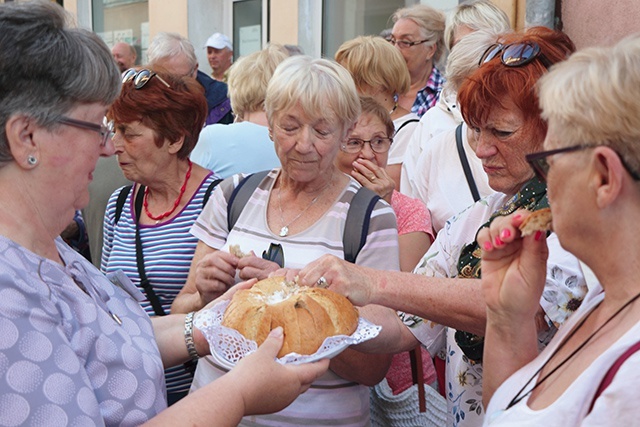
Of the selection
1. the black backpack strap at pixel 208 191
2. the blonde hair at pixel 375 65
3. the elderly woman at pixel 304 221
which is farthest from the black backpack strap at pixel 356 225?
the blonde hair at pixel 375 65

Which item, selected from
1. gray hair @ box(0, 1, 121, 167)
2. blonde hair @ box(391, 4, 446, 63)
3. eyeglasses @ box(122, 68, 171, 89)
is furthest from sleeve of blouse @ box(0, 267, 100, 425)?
blonde hair @ box(391, 4, 446, 63)

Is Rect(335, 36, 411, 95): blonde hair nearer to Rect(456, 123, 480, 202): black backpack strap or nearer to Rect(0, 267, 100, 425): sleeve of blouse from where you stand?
Rect(456, 123, 480, 202): black backpack strap

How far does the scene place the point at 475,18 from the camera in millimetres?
4816

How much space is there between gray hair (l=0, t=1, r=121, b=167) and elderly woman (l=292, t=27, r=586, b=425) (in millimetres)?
913

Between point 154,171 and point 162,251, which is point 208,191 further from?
point 162,251

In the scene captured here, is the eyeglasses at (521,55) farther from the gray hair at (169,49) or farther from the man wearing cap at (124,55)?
the man wearing cap at (124,55)

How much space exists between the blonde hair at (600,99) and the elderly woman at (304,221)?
47.9 inches

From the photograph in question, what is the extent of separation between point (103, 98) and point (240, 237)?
1.07 m

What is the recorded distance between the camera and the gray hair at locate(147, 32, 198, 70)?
6645mm

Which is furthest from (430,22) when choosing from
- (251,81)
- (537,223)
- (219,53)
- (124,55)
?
(124,55)

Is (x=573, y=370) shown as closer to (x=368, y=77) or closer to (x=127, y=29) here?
(x=368, y=77)

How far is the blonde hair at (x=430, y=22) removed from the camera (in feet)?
18.1

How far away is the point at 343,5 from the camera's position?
907cm

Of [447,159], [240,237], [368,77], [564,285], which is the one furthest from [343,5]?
[564,285]
